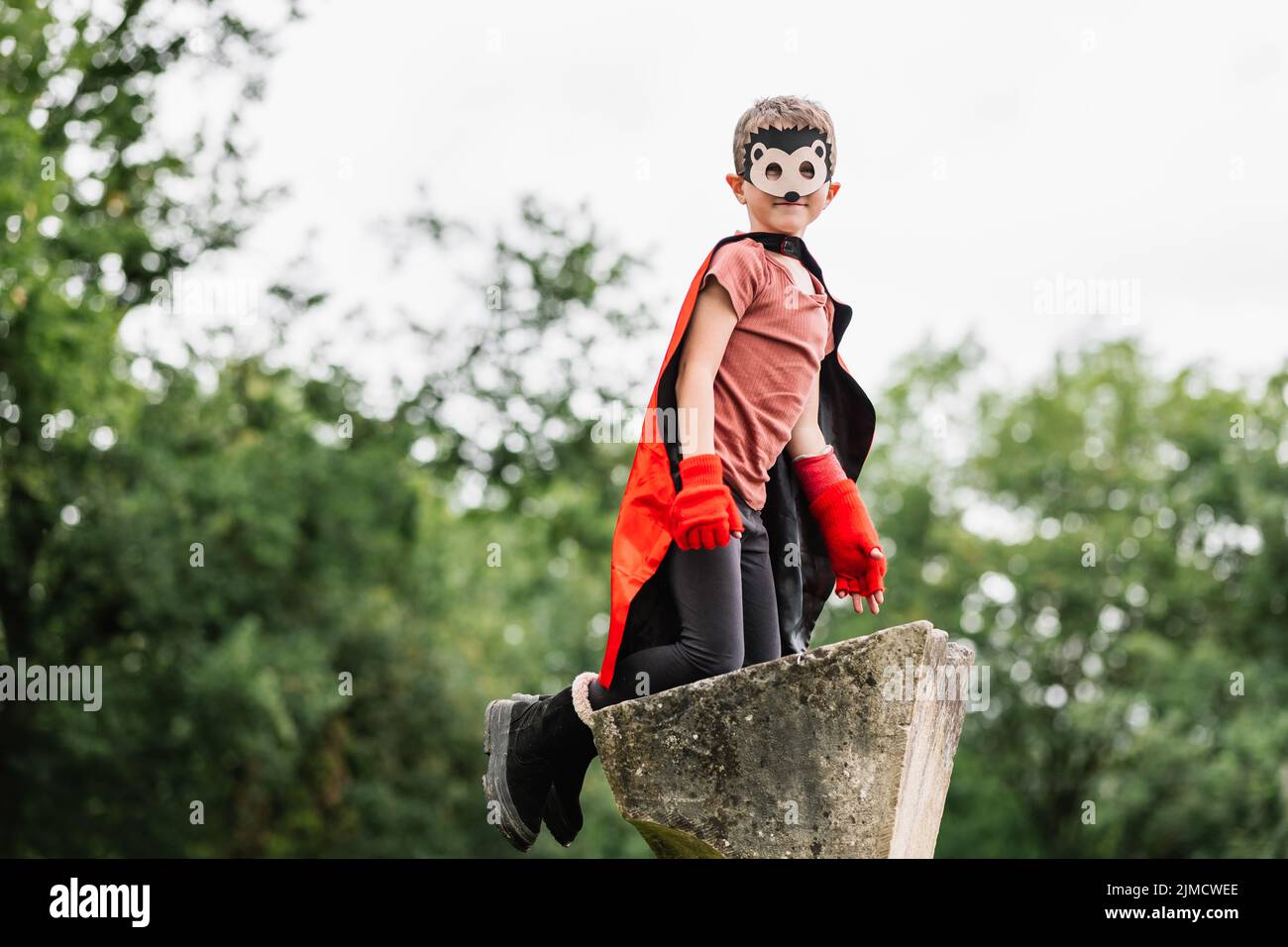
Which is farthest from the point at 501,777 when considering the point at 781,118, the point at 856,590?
the point at 781,118

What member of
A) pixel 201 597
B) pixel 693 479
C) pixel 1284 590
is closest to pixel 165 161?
pixel 201 597

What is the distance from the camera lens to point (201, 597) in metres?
17.7

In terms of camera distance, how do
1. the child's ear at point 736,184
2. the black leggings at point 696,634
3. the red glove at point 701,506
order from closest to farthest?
the red glove at point 701,506 → the black leggings at point 696,634 → the child's ear at point 736,184

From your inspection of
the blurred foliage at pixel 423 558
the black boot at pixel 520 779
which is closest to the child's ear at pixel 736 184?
the black boot at pixel 520 779

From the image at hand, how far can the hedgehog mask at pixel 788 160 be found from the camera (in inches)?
179

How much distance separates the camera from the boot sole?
4.40 meters

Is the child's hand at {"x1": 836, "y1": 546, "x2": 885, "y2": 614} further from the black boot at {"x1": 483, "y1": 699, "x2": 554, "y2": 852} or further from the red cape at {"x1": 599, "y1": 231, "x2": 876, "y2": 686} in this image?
the black boot at {"x1": 483, "y1": 699, "x2": 554, "y2": 852}

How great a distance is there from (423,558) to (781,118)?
19.1 m

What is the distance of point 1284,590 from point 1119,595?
10.9ft

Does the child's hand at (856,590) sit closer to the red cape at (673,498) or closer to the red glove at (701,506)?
the red cape at (673,498)

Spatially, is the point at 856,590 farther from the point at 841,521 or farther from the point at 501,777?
the point at 501,777

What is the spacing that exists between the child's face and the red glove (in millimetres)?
852

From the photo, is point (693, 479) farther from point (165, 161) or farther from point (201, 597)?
point (201, 597)

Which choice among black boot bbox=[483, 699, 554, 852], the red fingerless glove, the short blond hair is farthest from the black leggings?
the short blond hair
